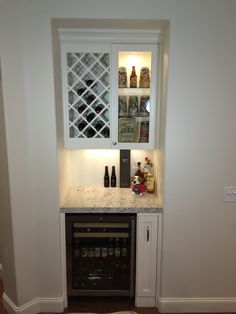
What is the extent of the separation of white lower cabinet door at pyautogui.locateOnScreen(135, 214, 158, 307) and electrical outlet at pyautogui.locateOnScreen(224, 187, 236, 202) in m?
0.60

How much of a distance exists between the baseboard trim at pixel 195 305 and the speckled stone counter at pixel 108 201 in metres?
0.84

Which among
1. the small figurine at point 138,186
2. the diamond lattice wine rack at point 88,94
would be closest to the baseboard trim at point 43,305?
the small figurine at point 138,186

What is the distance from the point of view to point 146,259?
2266 mm

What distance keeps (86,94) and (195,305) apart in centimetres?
211

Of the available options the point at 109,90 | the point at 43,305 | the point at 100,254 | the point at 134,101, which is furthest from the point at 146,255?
the point at 109,90

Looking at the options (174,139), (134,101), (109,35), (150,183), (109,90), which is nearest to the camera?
(174,139)

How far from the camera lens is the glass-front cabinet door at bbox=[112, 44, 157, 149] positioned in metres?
2.32

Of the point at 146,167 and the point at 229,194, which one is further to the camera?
the point at 146,167

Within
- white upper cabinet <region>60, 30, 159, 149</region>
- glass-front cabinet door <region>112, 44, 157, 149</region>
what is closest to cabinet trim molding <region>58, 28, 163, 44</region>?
white upper cabinet <region>60, 30, 159, 149</region>

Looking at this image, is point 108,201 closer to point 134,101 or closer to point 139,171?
point 139,171

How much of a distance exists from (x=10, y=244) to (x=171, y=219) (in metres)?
1.34

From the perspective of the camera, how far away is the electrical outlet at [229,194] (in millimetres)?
2117

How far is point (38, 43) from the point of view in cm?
193

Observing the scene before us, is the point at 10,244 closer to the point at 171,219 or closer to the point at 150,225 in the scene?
the point at 150,225
